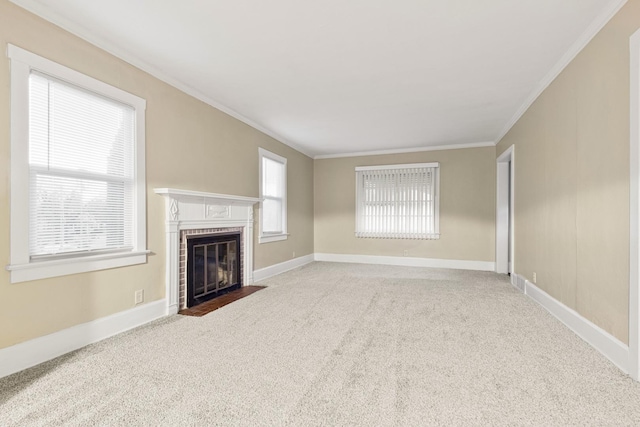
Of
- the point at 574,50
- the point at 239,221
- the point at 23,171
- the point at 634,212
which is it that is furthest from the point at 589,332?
the point at 23,171

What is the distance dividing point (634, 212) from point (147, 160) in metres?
4.02

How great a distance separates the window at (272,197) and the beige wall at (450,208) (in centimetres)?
173

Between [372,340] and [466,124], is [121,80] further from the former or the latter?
[466,124]

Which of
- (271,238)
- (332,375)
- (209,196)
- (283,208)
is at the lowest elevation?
(332,375)

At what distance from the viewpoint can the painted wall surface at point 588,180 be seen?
7.14 ft

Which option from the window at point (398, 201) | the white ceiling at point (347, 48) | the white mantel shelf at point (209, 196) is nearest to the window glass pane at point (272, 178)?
the white mantel shelf at point (209, 196)

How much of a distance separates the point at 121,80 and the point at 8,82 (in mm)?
927

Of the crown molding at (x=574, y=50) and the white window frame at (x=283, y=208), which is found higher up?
the crown molding at (x=574, y=50)

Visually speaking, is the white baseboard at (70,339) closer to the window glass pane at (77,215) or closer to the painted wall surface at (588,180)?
the window glass pane at (77,215)

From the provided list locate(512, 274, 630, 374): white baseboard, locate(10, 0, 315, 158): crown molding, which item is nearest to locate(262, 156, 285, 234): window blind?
locate(10, 0, 315, 158): crown molding

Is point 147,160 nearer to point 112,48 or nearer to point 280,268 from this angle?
point 112,48

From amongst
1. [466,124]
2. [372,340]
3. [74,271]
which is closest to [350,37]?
[372,340]

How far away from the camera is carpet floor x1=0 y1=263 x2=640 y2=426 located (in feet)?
5.55

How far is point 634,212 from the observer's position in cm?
202
